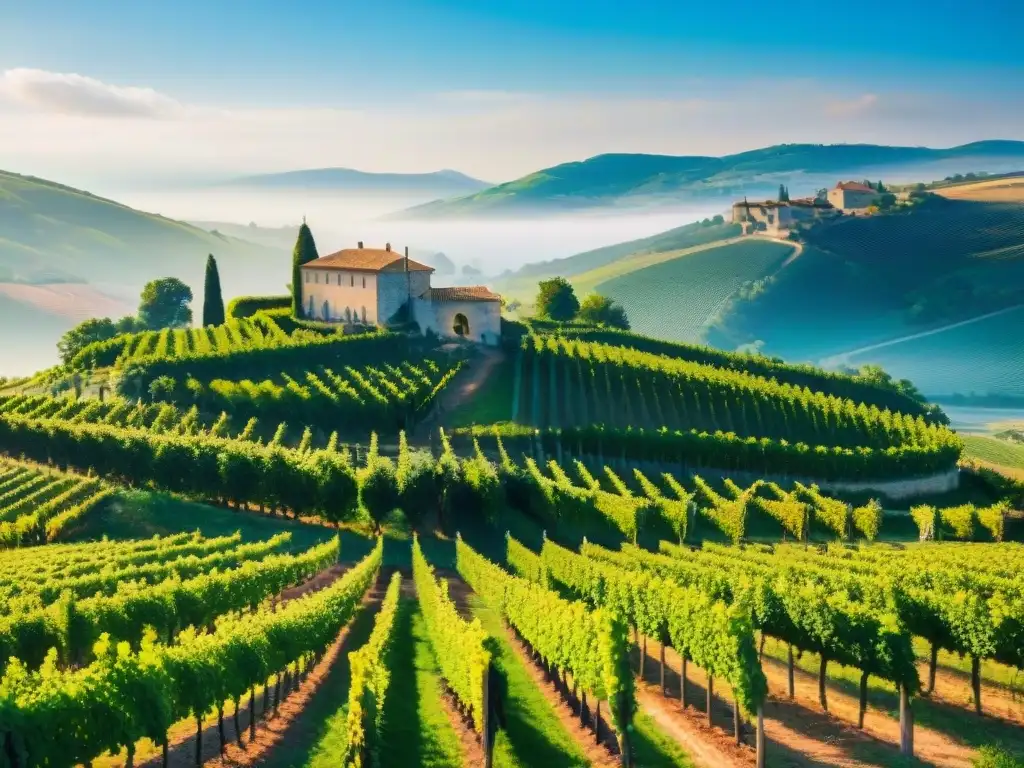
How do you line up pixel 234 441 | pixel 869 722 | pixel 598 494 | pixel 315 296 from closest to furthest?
pixel 869 722, pixel 598 494, pixel 234 441, pixel 315 296

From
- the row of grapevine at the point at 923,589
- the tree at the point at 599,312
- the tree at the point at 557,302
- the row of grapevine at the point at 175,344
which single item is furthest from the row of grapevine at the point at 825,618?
the tree at the point at 599,312

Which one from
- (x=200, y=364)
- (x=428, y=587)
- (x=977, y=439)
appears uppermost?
(x=200, y=364)

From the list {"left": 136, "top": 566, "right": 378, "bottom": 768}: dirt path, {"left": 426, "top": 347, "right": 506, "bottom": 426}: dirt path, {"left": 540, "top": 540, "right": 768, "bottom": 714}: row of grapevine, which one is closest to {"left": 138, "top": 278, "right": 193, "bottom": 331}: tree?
{"left": 426, "top": 347, "right": 506, "bottom": 426}: dirt path

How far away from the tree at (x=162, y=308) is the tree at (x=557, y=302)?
→ 43.1 m

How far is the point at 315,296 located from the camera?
95812 millimetres

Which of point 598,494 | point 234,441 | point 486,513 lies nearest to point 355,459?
point 234,441

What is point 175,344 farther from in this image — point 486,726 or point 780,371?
point 486,726

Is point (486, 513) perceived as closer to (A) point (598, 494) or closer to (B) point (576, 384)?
(A) point (598, 494)

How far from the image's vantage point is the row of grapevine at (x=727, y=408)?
249 feet

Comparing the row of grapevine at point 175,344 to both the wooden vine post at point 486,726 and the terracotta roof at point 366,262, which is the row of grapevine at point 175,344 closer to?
the terracotta roof at point 366,262

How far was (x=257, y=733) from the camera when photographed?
2734cm

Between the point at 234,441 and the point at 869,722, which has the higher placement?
the point at 234,441

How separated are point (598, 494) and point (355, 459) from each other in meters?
15.5

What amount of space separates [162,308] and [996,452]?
302ft
